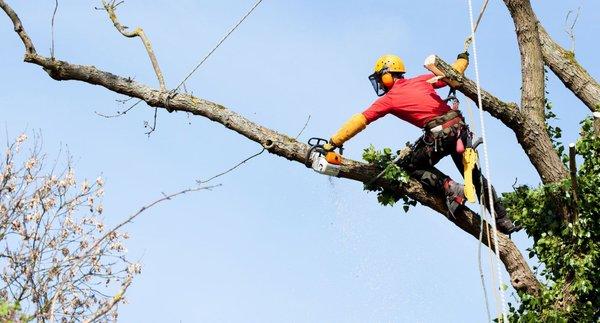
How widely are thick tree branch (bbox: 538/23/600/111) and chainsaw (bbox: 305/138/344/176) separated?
3.17 m

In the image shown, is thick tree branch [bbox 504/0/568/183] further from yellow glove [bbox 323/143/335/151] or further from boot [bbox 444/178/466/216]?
yellow glove [bbox 323/143/335/151]

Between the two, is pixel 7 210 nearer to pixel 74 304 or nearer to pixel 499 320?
pixel 74 304

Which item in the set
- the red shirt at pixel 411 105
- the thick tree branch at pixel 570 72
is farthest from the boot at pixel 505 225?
the thick tree branch at pixel 570 72

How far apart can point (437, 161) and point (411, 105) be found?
57 cm

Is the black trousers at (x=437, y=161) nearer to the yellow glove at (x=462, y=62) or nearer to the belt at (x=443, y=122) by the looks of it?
the belt at (x=443, y=122)

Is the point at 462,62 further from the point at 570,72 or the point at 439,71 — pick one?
the point at 570,72

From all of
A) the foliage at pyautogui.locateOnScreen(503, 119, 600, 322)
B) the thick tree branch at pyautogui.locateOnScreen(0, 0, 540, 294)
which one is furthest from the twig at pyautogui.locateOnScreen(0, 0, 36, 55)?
the foliage at pyautogui.locateOnScreen(503, 119, 600, 322)

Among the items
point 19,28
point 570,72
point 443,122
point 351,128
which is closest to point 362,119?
point 351,128

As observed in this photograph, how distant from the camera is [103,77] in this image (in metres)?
9.84

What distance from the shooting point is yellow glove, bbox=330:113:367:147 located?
8.72 meters

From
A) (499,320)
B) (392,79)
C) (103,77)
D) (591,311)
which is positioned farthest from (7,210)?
(591,311)

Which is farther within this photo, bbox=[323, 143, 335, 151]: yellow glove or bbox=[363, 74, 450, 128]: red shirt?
bbox=[323, 143, 335, 151]: yellow glove

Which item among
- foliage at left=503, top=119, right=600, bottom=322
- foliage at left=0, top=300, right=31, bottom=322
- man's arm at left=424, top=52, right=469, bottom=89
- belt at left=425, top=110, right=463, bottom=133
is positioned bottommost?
foliage at left=0, top=300, right=31, bottom=322

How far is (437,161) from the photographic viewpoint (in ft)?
29.3
